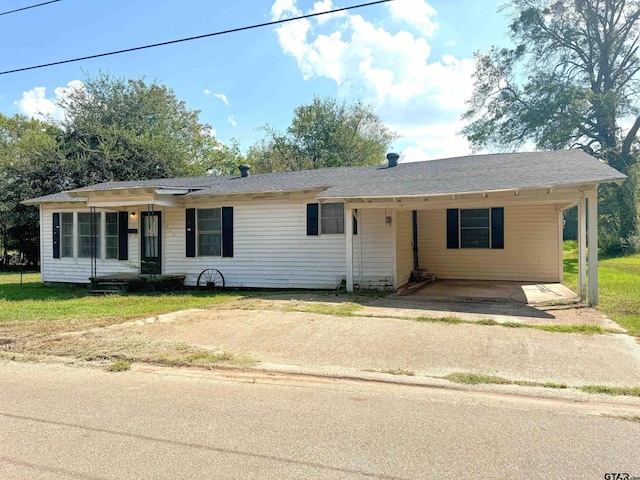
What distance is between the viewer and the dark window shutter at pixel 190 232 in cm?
1323

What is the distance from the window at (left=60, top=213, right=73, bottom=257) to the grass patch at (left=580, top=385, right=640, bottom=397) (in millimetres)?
14983

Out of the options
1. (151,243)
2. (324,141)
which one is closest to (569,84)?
(324,141)

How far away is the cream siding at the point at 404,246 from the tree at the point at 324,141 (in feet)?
65.9

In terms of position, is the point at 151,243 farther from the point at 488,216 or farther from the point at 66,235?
the point at 488,216

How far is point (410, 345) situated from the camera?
20.2 feet

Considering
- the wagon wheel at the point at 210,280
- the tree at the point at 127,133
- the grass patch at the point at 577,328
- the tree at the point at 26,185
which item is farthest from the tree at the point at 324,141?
the grass patch at the point at 577,328

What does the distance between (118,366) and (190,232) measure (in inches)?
324

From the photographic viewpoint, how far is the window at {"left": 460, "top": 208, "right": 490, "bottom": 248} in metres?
13.9

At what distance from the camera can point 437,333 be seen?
22.3 feet

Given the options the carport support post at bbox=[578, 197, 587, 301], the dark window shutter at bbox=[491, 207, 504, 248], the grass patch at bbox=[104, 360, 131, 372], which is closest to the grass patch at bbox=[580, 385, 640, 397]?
the grass patch at bbox=[104, 360, 131, 372]

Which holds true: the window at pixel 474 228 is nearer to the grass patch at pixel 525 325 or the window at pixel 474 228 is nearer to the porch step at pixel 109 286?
the grass patch at pixel 525 325

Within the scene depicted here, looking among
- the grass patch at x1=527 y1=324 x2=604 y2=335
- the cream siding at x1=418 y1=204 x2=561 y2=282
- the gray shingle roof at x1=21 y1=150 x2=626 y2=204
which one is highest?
the gray shingle roof at x1=21 y1=150 x2=626 y2=204

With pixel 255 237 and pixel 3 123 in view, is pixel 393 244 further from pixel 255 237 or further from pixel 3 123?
pixel 3 123

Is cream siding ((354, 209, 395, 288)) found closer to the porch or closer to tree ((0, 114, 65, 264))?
the porch
